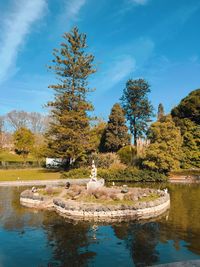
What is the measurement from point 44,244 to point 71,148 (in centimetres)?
2821

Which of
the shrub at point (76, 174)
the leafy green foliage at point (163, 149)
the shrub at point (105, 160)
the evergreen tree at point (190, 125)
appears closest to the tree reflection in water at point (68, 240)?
the shrub at point (76, 174)

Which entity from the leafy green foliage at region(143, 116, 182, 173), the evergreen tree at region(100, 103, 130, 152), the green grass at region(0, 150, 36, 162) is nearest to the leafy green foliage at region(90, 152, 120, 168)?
the leafy green foliage at region(143, 116, 182, 173)

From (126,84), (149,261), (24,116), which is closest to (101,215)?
(149,261)

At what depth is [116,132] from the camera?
5069 cm

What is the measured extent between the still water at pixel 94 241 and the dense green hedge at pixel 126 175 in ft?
58.8

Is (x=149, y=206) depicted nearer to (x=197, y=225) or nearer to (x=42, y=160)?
(x=197, y=225)

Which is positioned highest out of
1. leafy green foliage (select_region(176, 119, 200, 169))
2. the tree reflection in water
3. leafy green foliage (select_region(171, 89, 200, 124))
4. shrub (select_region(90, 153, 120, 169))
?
leafy green foliage (select_region(171, 89, 200, 124))

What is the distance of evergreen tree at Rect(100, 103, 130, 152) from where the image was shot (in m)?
50.1

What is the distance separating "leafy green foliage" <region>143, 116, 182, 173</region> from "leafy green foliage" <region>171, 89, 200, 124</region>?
31.3ft

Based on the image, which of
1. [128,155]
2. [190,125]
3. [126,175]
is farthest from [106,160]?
[190,125]

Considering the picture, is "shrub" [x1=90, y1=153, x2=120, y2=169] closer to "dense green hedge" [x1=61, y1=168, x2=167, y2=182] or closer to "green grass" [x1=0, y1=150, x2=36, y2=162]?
"dense green hedge" [x1=61, y1=168, x2=167, y2=182]

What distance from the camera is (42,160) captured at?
5703 cm

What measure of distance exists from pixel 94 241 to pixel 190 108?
39.0 m

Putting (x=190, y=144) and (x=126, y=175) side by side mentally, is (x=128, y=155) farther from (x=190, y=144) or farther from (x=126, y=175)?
(x=190, y=144)
